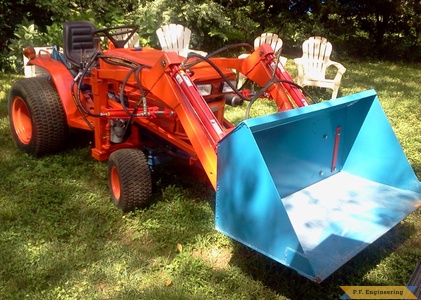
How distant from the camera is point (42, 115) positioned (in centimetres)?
396

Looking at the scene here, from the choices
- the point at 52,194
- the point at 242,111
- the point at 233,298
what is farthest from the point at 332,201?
the point at 242,111

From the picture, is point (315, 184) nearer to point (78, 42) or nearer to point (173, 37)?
point (78, 42)

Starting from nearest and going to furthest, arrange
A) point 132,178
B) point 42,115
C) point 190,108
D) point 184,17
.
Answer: point 190,108 → point 132,178 → point 42,115 → point 184,17

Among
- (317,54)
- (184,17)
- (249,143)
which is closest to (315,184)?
(249,143)

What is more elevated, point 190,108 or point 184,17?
point 184,17

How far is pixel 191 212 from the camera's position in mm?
3387

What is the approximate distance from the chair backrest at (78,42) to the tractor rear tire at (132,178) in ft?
4.26

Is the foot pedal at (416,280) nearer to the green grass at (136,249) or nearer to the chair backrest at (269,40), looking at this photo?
the green grass at (136,249)

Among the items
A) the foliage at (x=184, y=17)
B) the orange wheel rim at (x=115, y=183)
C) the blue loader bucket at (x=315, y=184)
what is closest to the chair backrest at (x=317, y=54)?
the foliage at (x=184, y=17)

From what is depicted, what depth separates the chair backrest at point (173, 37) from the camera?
298 inches

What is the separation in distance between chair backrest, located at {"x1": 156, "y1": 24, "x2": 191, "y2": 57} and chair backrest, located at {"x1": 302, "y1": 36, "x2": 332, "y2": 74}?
7.01ft

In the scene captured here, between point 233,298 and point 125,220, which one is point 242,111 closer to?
point 125,220

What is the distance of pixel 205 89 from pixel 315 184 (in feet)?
3.50

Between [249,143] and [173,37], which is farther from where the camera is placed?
[173,37]
